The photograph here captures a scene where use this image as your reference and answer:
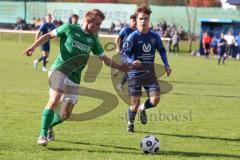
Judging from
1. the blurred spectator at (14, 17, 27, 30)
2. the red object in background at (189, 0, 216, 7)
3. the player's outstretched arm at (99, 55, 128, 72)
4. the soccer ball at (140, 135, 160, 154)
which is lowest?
the blurred spectator at (14, 17, 27, 30)

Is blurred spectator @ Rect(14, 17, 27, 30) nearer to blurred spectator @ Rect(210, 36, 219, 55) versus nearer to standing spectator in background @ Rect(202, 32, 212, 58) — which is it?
standing spectator in background @ Rect(202, 32, 212, 58)

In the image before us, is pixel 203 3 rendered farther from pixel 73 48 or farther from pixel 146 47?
pixel 73 48

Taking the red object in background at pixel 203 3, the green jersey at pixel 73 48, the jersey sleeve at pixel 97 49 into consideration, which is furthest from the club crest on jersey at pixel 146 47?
the red object in background at pixel 203 3

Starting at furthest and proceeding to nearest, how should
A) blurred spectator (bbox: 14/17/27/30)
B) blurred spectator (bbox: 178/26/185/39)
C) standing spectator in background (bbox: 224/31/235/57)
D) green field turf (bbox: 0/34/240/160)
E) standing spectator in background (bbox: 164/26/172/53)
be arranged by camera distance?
blurred spectator (bbox: 14/17/27/30), blurred spectator (bbox: 178/26/185/39), standing spectator in background (bbox: 164/26/172/53), standing spectator in background (bbox: 224/31/235/57), green field turf (bbox: 0/34/240/160)

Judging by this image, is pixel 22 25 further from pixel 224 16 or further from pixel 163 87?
pixel 163 87

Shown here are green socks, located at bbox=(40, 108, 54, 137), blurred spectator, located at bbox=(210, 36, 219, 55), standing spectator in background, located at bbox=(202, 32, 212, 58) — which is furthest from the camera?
blurred spectator, located at bbox=(210, 36, 219, 55)

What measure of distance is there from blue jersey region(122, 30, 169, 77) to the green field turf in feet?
3.94

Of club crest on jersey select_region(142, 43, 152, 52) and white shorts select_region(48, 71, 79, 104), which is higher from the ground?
club crest on jersey select_region(142, 43, 152, 52)

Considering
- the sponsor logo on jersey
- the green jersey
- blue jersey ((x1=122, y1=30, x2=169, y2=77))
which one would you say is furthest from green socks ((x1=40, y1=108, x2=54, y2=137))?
blue jersey ((x1=122, y1=30, x2=169, y2=77))

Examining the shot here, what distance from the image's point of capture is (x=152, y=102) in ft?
37.0

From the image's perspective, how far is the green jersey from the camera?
9211 mm

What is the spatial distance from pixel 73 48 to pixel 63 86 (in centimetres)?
62

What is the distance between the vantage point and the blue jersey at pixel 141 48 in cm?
1116

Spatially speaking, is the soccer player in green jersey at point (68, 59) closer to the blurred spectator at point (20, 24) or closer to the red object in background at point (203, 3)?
the blurred spectator at point (20, 24)
